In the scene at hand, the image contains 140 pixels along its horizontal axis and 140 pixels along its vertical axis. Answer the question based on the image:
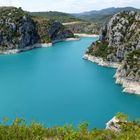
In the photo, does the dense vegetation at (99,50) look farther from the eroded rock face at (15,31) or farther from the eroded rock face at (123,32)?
the eroded rock face at (15,31)

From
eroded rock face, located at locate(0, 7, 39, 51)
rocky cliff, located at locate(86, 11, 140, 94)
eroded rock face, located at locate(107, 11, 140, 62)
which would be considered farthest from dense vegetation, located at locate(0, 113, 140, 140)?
eroded rock face, located at locate(0, 7, 39, 51)

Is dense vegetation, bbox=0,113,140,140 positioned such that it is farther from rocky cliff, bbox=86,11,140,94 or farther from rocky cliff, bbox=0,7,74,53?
rocky cliff, bbox=0,7,74,53

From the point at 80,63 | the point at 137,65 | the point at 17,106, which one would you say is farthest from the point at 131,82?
the point at 80,63

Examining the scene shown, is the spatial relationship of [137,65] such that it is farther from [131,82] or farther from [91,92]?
[91,92]

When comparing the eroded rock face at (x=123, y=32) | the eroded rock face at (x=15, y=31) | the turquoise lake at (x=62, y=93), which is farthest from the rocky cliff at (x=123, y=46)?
the eroded rock face at (x=15, y=31)

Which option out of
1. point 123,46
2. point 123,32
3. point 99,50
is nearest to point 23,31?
point 99,50

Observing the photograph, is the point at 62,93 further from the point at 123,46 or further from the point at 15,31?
the point at 15,31

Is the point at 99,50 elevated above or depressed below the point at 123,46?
below
